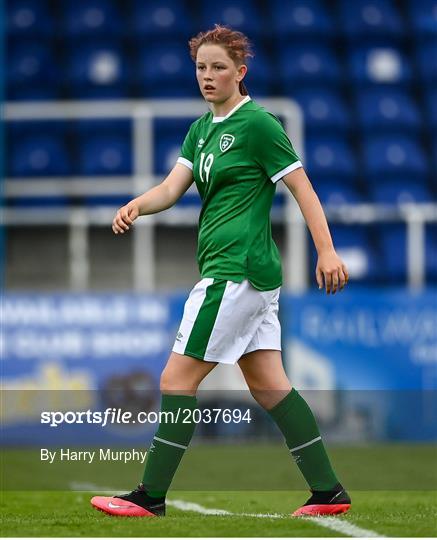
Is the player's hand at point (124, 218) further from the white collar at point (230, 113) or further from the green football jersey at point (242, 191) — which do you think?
the white collar at point (230, 113)

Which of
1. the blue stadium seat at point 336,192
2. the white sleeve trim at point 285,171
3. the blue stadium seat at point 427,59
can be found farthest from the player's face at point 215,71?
the blue stadium seat at point 427,59

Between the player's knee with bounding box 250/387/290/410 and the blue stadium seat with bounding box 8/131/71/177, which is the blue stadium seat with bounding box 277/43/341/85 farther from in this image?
the player's knee with bounding box 250/387/290/410

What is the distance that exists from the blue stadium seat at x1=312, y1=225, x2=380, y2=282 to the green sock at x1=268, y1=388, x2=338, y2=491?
6.86 m

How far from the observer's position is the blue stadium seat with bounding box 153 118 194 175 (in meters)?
13.0

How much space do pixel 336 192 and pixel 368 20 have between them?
113 inches

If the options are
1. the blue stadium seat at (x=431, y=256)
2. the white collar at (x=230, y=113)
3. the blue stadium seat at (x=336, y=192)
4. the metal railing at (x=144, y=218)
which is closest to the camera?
the white collar at (x=230, y=113)

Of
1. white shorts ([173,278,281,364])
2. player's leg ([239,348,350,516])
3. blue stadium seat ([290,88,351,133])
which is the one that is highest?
blue stadium seat ([290,88,351,133])

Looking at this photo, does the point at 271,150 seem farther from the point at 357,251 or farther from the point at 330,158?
the point at 330,158

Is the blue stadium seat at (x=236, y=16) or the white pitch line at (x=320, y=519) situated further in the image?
the blue stadium seat at (x=236, y=16)

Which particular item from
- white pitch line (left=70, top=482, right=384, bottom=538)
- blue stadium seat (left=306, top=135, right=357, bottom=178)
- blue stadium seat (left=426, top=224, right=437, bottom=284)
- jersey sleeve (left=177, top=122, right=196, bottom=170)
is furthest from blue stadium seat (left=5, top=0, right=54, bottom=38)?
jersey sleeve (left=177, top=122, right=196, bottom=170)

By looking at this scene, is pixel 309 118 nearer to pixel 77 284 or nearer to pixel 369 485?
pixel 77 284

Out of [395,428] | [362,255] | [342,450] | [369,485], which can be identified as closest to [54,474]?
[369,485]

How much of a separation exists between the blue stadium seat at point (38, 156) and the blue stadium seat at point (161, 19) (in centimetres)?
205

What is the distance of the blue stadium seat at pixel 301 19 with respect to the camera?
15164 millimetres
